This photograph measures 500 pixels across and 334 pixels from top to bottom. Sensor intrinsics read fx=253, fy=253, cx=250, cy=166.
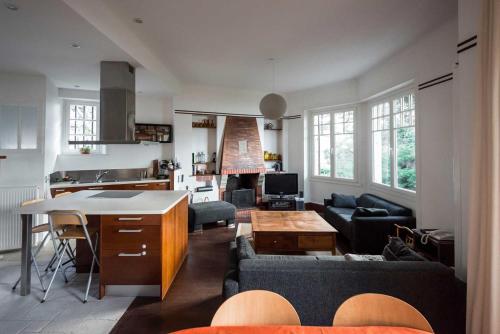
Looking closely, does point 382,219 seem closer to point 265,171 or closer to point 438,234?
point 438,234

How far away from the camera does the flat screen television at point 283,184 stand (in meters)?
5.75

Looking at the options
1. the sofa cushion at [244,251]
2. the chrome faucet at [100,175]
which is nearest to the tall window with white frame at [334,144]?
the sofa cushion at [244,251]

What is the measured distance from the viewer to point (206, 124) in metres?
5.82

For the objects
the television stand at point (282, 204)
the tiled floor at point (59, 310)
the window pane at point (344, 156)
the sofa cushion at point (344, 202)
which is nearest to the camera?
the tiled floor at point (59, 310)

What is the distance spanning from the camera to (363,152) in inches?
203

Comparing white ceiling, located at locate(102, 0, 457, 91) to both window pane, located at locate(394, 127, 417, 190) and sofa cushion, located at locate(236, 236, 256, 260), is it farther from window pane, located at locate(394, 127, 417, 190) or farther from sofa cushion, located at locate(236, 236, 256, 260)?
sofa cushion, located at locate(236, 236, 256, 260)

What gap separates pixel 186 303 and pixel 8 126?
12.7 ft

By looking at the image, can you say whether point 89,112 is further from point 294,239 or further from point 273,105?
point 294,239

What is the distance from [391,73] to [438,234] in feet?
8.93

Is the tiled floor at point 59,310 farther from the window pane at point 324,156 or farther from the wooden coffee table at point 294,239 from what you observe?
the window pane at point 324,156

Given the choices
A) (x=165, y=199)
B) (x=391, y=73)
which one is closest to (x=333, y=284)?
(x=165, y=199)

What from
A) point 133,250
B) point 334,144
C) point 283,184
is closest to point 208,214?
point 283,184

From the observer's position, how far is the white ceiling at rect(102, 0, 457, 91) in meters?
2.65

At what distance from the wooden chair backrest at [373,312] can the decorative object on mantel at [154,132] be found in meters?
5.04
